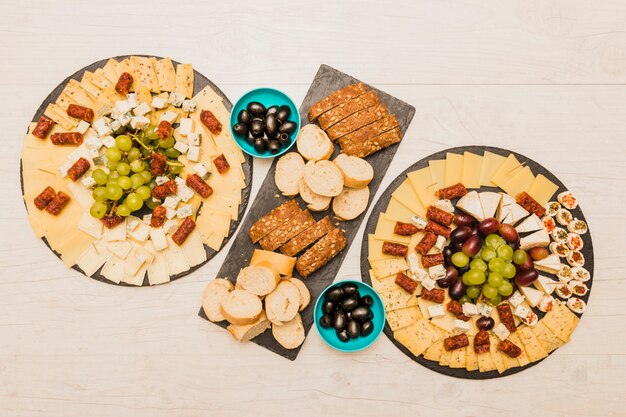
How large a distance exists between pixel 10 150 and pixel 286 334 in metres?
1.39

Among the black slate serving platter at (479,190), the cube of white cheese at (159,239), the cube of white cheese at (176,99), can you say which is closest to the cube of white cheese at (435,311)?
the black slate serving platter at (479,190)

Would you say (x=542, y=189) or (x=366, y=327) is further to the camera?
(x=542, y=189)

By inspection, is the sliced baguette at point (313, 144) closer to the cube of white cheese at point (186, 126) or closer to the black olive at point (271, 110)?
the black olive at point (271, 110)

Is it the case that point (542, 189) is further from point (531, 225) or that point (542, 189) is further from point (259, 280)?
point (259, 280)

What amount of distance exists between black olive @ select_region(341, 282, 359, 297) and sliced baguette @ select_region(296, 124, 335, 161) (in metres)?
0.51

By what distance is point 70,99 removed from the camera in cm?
226

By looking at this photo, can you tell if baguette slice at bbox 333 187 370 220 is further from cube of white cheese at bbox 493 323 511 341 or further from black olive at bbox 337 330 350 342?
cube of white cheese at bbox 493 323 511 341

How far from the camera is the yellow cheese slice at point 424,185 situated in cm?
222

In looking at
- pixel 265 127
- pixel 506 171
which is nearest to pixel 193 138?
pixel 265 127

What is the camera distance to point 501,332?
2.18 meters

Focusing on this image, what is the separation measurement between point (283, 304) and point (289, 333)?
0.49ft

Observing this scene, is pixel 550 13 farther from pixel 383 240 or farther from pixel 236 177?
pixel 236 177

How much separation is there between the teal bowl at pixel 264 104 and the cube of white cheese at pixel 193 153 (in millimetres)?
157

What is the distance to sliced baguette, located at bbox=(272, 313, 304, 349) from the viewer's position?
2.20 m
